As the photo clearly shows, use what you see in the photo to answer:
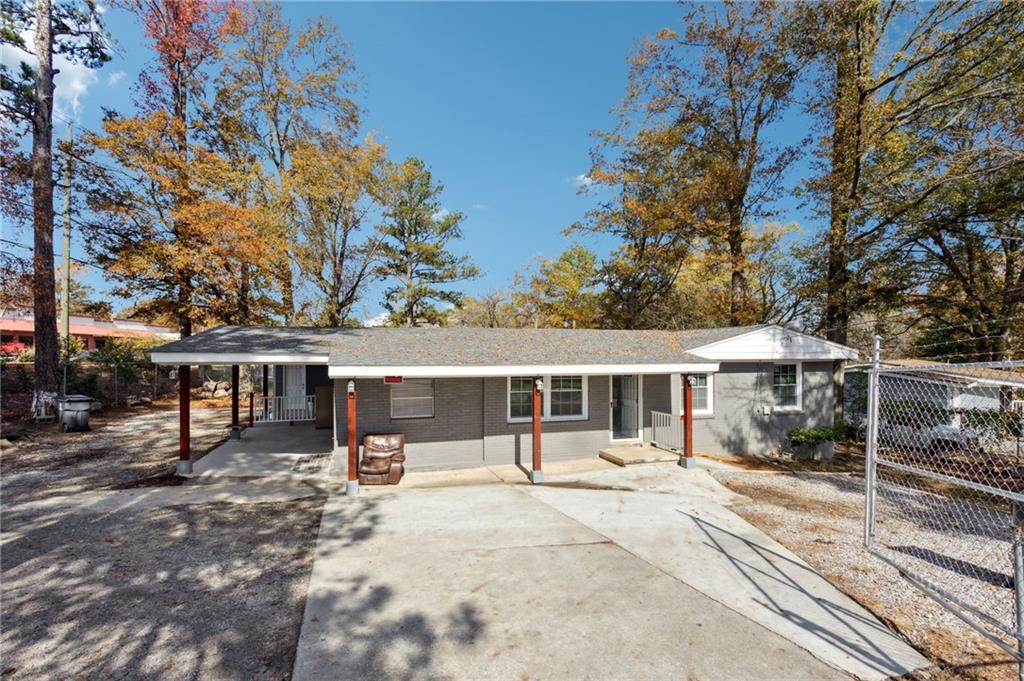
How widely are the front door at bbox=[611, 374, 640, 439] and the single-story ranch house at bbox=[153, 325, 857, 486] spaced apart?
0.03 m

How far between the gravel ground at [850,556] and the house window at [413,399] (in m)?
6.31

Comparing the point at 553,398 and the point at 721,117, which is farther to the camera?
the point at 721,117

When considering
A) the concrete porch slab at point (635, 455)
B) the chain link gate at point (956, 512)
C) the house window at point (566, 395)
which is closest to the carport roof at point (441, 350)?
the house window at point (566, 395)

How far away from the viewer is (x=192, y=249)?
17.2 m

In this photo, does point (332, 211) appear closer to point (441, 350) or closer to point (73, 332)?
point (441, 350)

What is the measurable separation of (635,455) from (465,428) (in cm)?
404

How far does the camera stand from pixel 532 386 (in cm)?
1057

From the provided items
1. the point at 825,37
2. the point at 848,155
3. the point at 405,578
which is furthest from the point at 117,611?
the point at 825,37

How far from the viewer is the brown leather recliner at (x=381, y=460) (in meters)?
8.98

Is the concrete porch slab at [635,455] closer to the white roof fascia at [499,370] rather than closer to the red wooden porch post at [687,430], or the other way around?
the red wooden porch post at [687,430]

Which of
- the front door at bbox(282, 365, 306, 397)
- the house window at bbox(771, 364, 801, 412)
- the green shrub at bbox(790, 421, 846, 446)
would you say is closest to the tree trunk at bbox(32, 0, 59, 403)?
the front door at bbox(282, 365, 306, 397)

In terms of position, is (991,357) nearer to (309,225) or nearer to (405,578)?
(405,578)

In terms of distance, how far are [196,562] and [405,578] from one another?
2.59 metres

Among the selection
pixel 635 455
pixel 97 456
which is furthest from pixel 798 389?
pixel 97 456
